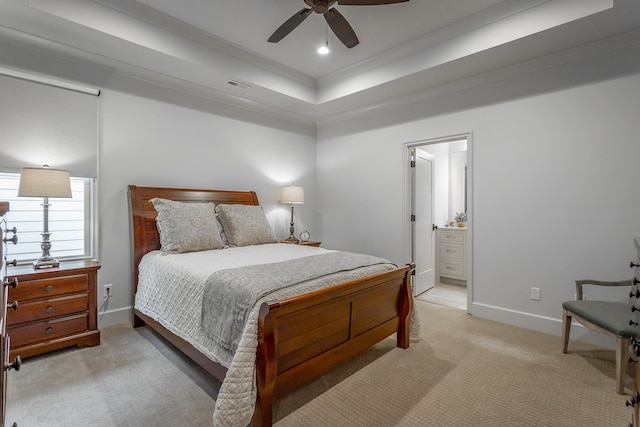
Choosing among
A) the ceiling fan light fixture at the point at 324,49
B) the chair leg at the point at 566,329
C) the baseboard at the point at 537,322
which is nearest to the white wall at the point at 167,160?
the ceiling fan light fixture at the point at 324,49

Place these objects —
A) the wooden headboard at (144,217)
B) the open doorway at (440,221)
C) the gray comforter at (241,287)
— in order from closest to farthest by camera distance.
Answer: the gray comforter at (241,287), the wooden headboard at (144,217), the open doorway at (440,221)

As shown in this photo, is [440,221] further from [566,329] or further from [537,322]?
[566,329]

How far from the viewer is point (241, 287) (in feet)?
5.83

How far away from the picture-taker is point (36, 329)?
238 centimetres

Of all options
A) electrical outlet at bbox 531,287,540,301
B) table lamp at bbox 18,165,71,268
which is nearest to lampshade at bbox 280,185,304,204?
table lamp at bbox 18,165,71,268

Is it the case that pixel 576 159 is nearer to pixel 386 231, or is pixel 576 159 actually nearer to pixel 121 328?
pixel 386 231

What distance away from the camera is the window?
2.68 m

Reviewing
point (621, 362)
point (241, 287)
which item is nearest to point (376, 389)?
point (241, 287)

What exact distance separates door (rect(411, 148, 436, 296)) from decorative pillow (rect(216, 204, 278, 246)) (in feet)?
6.30

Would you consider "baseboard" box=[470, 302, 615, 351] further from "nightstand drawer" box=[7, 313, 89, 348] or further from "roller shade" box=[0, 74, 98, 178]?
"roller shade" box=[0, 74, 98, 178]

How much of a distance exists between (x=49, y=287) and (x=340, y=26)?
120 inches

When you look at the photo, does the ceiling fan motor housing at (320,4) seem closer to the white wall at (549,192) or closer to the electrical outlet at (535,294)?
the white wall at (549,192)

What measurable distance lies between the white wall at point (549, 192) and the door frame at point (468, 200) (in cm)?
4

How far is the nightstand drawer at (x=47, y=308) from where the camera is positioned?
90.2 inches
